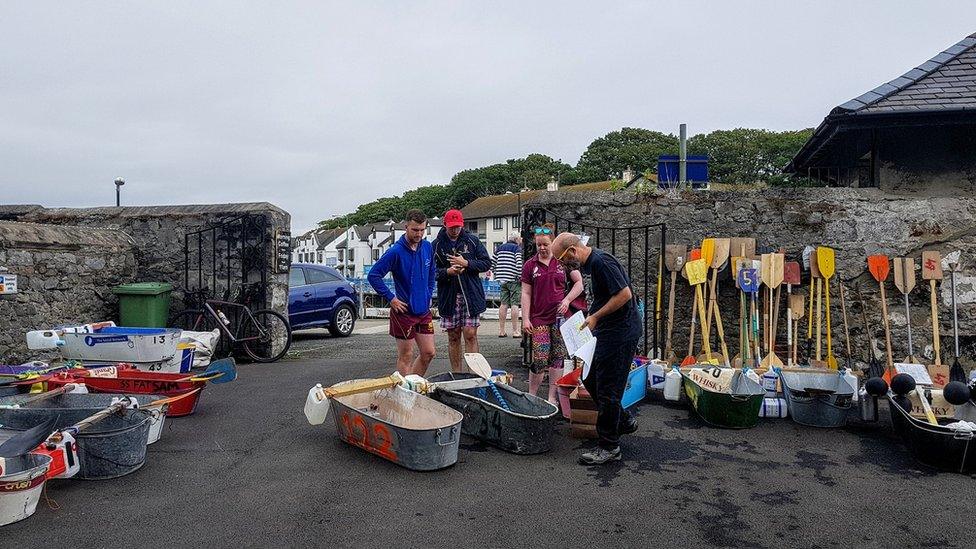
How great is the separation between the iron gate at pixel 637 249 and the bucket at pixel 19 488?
16.9 feet

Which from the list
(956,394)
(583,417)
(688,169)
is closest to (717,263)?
(956,394)

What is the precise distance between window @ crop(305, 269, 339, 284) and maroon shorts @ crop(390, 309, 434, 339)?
584 cm

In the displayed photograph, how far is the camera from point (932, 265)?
728cm

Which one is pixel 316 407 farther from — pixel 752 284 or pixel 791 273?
pixel 791 273

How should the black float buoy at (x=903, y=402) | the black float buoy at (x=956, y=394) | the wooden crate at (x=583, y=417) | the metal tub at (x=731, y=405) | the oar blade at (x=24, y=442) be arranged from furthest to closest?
the metal tub at (x=731, y=405)
the wooden crate at (x=583, y=417)
the black float buoy at (x=903, y=402)
the black float buoy at (x=956, y=394)
the oar blade at (x=24, y=442)

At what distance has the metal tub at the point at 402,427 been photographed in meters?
4.41

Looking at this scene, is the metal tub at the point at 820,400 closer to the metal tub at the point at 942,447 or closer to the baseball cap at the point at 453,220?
the metal tub at the point at 942,447

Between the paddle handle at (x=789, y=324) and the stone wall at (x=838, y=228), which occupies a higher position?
the stone wall at (x=838, y=228)

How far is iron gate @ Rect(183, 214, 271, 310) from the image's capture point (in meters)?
9.35

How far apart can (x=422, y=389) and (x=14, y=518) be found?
255cm

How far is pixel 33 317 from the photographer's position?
7.83 meters

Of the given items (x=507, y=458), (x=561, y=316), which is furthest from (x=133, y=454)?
(x=561, y=316)

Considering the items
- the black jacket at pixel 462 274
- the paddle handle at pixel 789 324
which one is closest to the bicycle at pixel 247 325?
→ the black jacket at pixel 462 274

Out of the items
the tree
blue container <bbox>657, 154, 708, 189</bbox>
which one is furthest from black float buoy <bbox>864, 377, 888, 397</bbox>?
the tree
